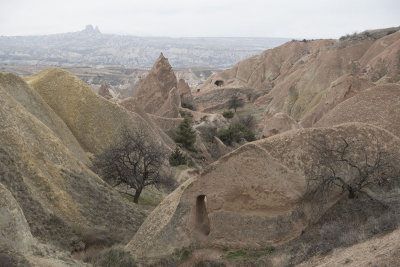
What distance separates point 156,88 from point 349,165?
157 ft

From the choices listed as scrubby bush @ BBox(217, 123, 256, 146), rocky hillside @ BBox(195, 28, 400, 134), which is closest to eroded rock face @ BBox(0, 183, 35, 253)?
rocky hillside @ BBox(195, 28, 400, 134)

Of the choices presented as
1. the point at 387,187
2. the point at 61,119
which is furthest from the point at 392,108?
the point at 61,119

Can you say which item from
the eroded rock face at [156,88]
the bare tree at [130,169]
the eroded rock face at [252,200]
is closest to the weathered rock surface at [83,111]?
the bare tree at [130,169]

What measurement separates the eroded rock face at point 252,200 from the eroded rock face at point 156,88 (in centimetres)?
4234

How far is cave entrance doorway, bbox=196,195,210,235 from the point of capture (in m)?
15.8

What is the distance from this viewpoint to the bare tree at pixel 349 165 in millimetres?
14422

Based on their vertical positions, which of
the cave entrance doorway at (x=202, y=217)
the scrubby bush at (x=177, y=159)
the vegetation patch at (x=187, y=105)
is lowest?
the vegetation patch at (x=187, y=105)

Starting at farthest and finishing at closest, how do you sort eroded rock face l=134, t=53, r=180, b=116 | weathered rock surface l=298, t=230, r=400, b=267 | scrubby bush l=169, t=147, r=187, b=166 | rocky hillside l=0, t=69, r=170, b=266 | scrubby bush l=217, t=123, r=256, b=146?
eroded rock face l=134, t=53, r=180, b=116 < scrubby bush l=217, t=123, r=256, b=146 < scrubby bush l=169, t=147, r=187, b=166 < rocky hillside l=0, t=69, r=170, b=266 < weathered rock surface l=298, t=230, r=400, b=267

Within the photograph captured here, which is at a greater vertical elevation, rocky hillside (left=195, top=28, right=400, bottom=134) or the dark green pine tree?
rocky hillside (left=195, top=28, right=400, bottom=134)

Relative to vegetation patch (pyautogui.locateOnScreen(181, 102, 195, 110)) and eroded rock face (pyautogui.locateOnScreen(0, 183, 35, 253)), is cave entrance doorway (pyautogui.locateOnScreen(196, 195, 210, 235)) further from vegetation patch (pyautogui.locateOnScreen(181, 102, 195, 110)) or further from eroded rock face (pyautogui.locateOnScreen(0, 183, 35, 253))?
vegetation patch (pyautogui.locateOnScreen(181, 102, 195, 110))

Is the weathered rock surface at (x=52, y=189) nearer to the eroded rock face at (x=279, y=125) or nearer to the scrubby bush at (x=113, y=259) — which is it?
the scrubby bush at (x=113, y=259)

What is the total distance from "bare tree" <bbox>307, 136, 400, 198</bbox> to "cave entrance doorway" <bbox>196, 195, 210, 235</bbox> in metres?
4.14

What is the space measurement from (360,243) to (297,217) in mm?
3745

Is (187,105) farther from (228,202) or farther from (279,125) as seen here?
(228,202)
